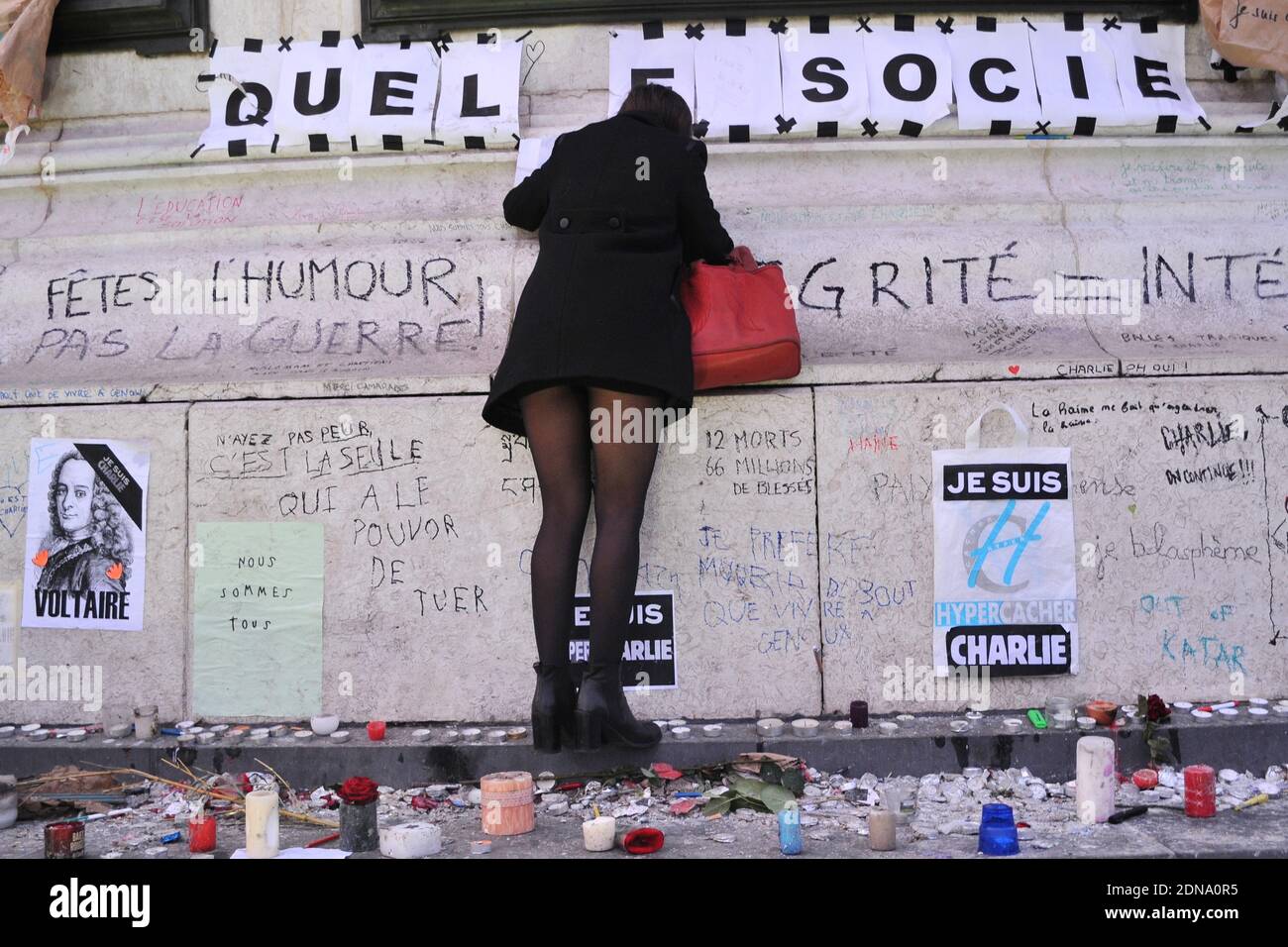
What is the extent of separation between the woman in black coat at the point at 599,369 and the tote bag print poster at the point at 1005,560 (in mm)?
1214

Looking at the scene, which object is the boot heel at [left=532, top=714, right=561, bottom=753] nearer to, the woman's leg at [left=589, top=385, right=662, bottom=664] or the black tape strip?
the woman's leg at [left=589, top=385, right=662, bottom=664]

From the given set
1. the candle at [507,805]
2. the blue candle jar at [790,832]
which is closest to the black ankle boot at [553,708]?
the candle at [507,805]

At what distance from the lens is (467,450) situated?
197 inches

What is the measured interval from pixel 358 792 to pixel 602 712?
87cm

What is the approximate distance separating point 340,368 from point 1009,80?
331cm

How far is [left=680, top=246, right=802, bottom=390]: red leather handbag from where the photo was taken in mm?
4691

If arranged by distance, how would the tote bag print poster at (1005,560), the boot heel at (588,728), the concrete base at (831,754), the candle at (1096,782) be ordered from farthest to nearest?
the tote bag print poster at (1005,560) → the concrete base at (831,754) → the boot heel at (588,728) → the candle at (1096,782)

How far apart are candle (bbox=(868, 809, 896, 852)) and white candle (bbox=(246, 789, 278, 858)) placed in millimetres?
1764

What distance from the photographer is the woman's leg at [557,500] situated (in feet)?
14.4

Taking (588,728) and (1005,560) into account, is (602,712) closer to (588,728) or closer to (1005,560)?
(588,728)

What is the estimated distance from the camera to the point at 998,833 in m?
3.62

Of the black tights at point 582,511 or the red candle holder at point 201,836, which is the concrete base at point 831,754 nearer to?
the black tights at point 582,511

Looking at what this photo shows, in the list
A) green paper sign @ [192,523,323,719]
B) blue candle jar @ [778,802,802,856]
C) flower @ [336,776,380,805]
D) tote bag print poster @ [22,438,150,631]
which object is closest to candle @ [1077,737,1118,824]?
blue candle jar @ [778,802,802,856]
